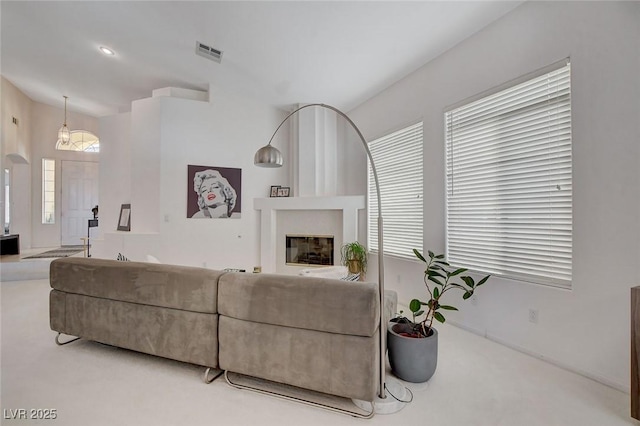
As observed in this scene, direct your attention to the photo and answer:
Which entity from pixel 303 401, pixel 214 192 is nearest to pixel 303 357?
pixel 303 401

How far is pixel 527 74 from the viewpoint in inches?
99.4

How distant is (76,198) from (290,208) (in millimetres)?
6041

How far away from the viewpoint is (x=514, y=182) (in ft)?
8.68

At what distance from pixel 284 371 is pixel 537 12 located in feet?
10.7

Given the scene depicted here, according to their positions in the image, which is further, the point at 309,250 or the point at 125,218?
the point at 125,218

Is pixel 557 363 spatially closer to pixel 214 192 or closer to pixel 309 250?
pixel 309 250

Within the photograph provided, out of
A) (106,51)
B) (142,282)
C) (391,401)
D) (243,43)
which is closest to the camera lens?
(391,401)

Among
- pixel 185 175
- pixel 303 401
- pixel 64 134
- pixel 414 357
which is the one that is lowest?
pixel 303 401

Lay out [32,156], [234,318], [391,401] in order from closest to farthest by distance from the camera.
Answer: [391,401]
[234,318]
[32,156]

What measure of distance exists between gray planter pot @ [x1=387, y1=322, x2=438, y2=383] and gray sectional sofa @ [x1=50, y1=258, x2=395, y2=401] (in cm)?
36

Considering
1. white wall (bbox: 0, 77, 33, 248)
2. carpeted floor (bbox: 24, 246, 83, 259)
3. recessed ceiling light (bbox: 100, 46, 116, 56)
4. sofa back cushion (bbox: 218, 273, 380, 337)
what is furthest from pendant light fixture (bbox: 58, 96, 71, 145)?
sofa back cushion (bbox: 218, 273, 380, 337)

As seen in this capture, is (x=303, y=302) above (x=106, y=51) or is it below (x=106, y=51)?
below

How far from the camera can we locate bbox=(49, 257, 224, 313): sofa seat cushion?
6.93 ft

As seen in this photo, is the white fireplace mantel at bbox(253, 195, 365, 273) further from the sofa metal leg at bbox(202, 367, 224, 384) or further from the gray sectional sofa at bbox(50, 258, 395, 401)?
the sofa metal leg at bbox(202, 367, 224, 384)
